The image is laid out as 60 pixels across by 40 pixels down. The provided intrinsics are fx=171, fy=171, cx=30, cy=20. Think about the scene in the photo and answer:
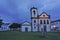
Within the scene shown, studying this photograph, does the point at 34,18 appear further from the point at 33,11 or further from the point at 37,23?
the point at 33,11

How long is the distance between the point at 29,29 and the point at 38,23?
300 cm

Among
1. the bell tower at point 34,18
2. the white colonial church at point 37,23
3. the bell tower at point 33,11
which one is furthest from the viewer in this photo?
the bell tower at point 33,11

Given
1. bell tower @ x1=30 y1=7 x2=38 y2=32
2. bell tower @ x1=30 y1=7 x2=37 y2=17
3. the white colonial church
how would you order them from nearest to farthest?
the white colonial church, bell tower @ x1=30 y1=7 x2=38 y2=32, bell tower @ x1=30 y1=7 x2=37 y2=17

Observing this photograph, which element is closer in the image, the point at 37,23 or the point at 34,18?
the point at 37,23

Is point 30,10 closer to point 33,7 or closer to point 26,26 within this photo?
point 33,7

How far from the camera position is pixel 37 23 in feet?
154

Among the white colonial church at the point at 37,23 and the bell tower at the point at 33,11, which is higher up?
the bell tower at the point at 33,11

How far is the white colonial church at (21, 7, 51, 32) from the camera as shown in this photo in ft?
152

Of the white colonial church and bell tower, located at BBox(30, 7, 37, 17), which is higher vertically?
bell tower, located at BBox(30, 7, 37, 17)

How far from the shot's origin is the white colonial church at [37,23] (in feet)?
152

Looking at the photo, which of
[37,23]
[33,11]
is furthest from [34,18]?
[33,11]

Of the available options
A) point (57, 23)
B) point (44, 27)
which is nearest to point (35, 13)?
point (44, 27)

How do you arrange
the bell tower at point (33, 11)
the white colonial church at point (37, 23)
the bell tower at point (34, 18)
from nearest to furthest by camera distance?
the white colonial church at point (37, 23)
the bell tower at point (34, 18)
the bell tower at point (33, 11)

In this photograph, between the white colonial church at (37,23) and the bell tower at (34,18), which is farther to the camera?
the bell tower at (34,18)
